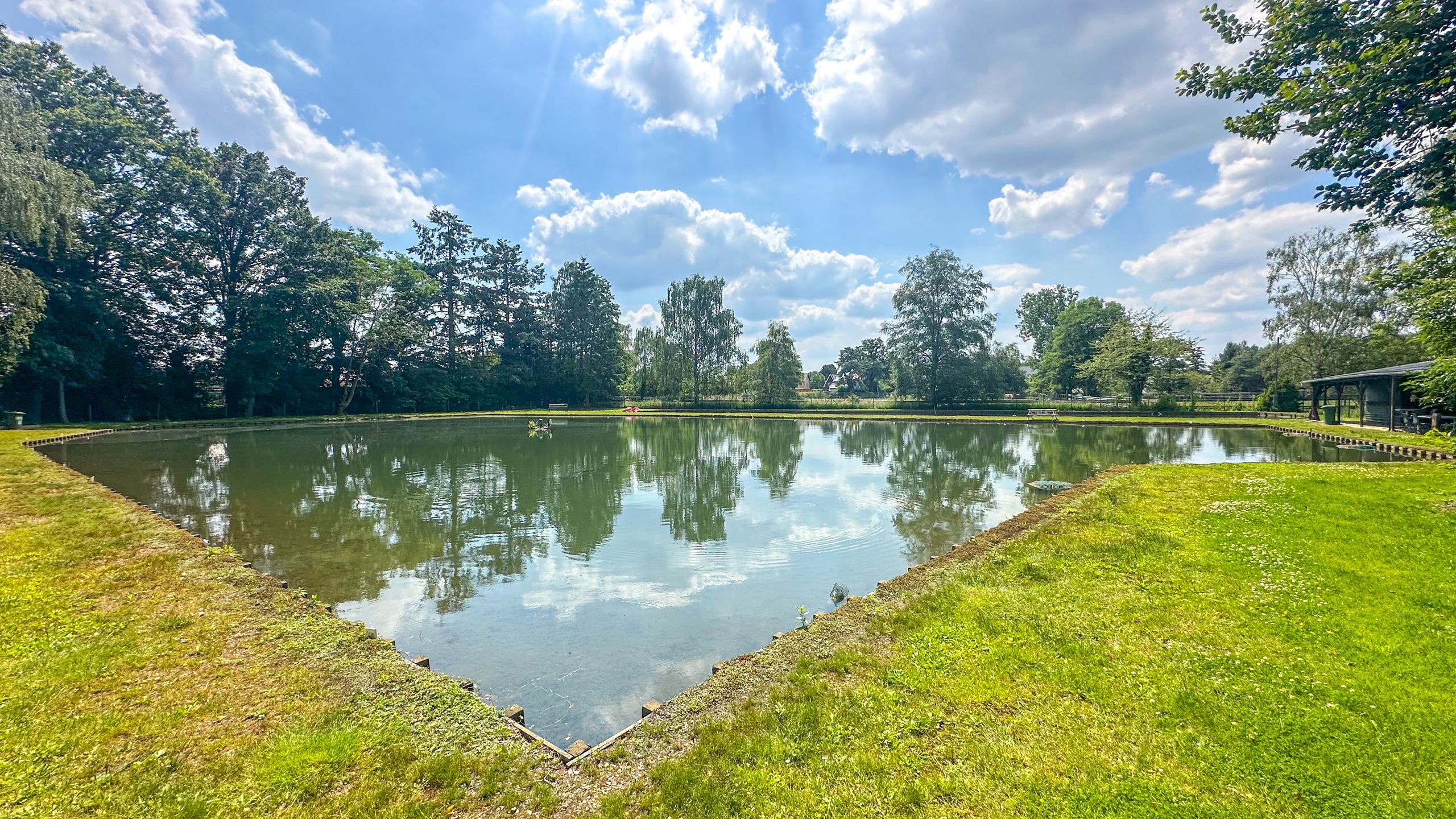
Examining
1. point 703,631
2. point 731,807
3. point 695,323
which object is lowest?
point 703,631

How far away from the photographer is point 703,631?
4.97m

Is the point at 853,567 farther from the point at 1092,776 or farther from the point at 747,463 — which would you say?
the point at 747,463

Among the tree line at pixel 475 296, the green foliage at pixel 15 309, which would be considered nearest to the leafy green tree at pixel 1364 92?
the tree line at pixel 475 296

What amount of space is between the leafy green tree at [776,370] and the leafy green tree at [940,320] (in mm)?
10006

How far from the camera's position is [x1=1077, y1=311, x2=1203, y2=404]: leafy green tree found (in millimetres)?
33625

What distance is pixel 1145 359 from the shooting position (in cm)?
3419

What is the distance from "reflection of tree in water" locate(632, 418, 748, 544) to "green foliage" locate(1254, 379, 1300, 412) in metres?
32.7

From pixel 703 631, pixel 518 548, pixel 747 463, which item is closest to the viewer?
pixel 703 631

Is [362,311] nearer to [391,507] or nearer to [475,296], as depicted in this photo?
[475,296]

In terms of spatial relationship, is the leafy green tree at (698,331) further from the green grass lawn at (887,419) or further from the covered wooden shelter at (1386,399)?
the covered wooden shelter at (1386,399)

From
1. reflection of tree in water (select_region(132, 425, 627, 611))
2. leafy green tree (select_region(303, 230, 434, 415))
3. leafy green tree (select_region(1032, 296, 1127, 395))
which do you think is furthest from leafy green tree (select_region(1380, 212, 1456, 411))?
leafy green tree (select_region(303, 230, 434, 415))

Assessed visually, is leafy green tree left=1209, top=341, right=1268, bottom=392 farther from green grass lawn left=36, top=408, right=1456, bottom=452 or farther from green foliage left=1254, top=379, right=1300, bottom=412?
green grass lawn left=36, top=408, right=1456, bottom=452

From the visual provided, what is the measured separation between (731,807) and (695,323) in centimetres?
4804

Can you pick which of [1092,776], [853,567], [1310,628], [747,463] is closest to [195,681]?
[1092,776]
